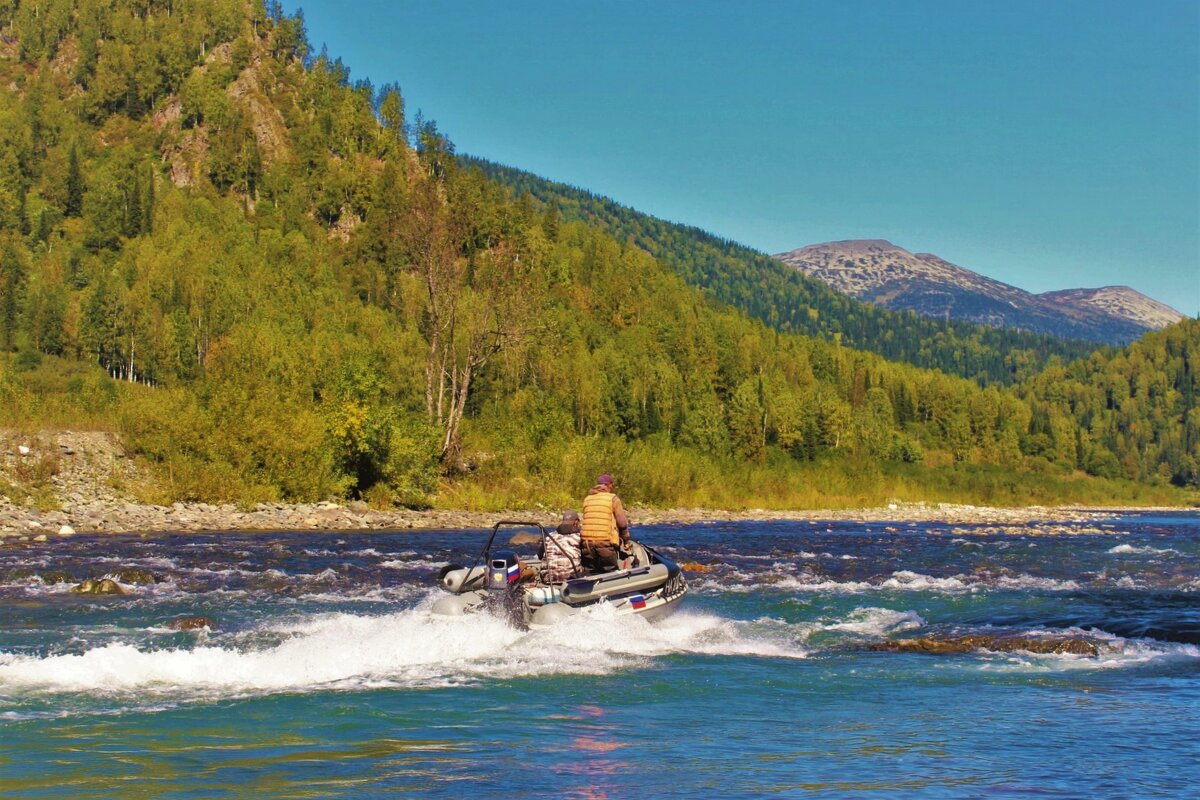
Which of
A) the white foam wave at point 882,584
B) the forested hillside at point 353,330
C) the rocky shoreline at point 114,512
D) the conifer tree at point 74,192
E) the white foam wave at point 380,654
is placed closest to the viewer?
the white foam wave at point 380,654

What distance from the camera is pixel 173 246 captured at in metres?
105

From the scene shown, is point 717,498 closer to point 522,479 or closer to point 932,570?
point 522,479

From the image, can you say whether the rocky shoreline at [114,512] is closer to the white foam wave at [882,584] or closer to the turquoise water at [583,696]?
the turquoise water at [583,696]

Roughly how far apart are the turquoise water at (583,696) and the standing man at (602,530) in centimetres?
159

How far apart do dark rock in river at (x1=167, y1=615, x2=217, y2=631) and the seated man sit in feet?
18.9

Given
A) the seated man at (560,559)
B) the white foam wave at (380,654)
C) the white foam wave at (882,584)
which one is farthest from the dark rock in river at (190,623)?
the white foam wave at (882,584)

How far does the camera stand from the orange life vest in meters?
19.7

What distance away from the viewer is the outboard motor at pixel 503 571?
18.3 metres

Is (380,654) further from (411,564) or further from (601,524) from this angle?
(411,564)

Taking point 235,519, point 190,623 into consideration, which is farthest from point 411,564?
point 235,519

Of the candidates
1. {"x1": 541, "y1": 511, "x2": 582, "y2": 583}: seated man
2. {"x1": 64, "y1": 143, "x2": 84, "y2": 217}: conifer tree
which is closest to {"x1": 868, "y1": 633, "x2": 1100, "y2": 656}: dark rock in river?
{"x1": 541, "y1": 511, "x2": 582, "y2": 583}: seated man

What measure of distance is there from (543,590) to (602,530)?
196cm

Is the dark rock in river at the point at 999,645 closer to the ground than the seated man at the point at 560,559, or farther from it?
closer to the ground

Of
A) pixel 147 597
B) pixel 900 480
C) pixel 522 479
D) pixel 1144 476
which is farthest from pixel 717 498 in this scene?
pixel 1144 476
